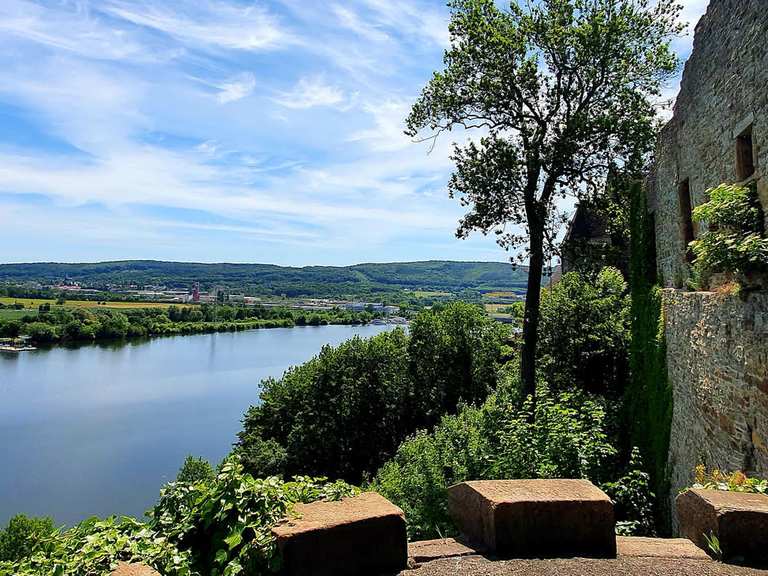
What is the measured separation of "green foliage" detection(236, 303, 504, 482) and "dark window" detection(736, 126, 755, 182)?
696 inches

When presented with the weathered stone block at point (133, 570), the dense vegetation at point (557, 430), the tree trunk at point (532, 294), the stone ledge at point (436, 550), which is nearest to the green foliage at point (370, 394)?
the dense vegetation at point (557, 430)

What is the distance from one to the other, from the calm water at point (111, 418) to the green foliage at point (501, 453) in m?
11.1

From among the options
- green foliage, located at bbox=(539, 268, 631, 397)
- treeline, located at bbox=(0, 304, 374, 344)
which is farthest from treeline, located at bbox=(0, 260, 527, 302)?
green foliage, located at bbox=(539, 268, 631, 397)

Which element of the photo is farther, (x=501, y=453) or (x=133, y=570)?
(x=501, y=453)

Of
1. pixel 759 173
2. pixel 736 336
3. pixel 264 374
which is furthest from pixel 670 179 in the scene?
pixel 264 374

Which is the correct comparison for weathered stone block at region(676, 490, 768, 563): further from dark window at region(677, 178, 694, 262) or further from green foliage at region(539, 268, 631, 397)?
green foliage at region(539, 268, 631, 397)

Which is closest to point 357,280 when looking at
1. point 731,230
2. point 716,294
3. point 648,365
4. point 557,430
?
point 648,365

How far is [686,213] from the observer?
28.6ft

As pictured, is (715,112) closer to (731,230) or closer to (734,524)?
(731,230)

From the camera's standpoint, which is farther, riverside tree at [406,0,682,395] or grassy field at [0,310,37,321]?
grassy field at [0,310,37,321]

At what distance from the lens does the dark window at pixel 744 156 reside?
5.82m

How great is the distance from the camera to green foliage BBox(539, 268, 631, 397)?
56.9ft

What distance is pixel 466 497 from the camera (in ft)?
10.6

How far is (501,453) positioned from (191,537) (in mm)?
6471
